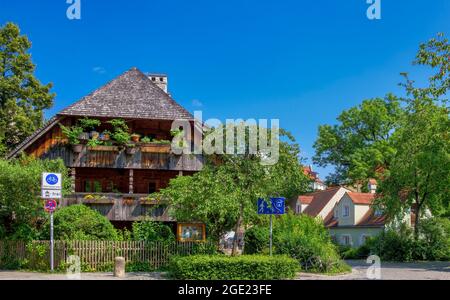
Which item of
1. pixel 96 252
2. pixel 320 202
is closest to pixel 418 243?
pixel 96 252

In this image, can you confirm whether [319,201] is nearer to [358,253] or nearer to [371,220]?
[371,220]

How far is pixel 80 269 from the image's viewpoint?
25.2 metres

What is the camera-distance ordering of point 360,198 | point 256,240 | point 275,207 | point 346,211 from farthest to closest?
point 346,211
point 360,198
point 256,240
point 275,207

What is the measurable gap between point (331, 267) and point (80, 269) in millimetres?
10584

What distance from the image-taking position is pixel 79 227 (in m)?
27.0

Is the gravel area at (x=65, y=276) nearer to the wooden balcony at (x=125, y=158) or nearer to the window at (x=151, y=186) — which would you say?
the wooden balcony at (x=125, y=158)

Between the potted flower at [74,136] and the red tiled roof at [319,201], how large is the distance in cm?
3144

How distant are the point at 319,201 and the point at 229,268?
1631 inches

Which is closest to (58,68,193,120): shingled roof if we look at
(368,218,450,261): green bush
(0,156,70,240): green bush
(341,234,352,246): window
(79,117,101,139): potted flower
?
(79,117,101,139): potted flower

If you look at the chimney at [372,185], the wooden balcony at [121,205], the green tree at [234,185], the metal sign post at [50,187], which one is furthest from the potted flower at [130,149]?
the chimney at [372,185]

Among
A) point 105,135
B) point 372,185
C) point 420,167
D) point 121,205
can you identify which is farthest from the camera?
point 372,185

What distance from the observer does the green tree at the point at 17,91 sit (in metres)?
42.4
